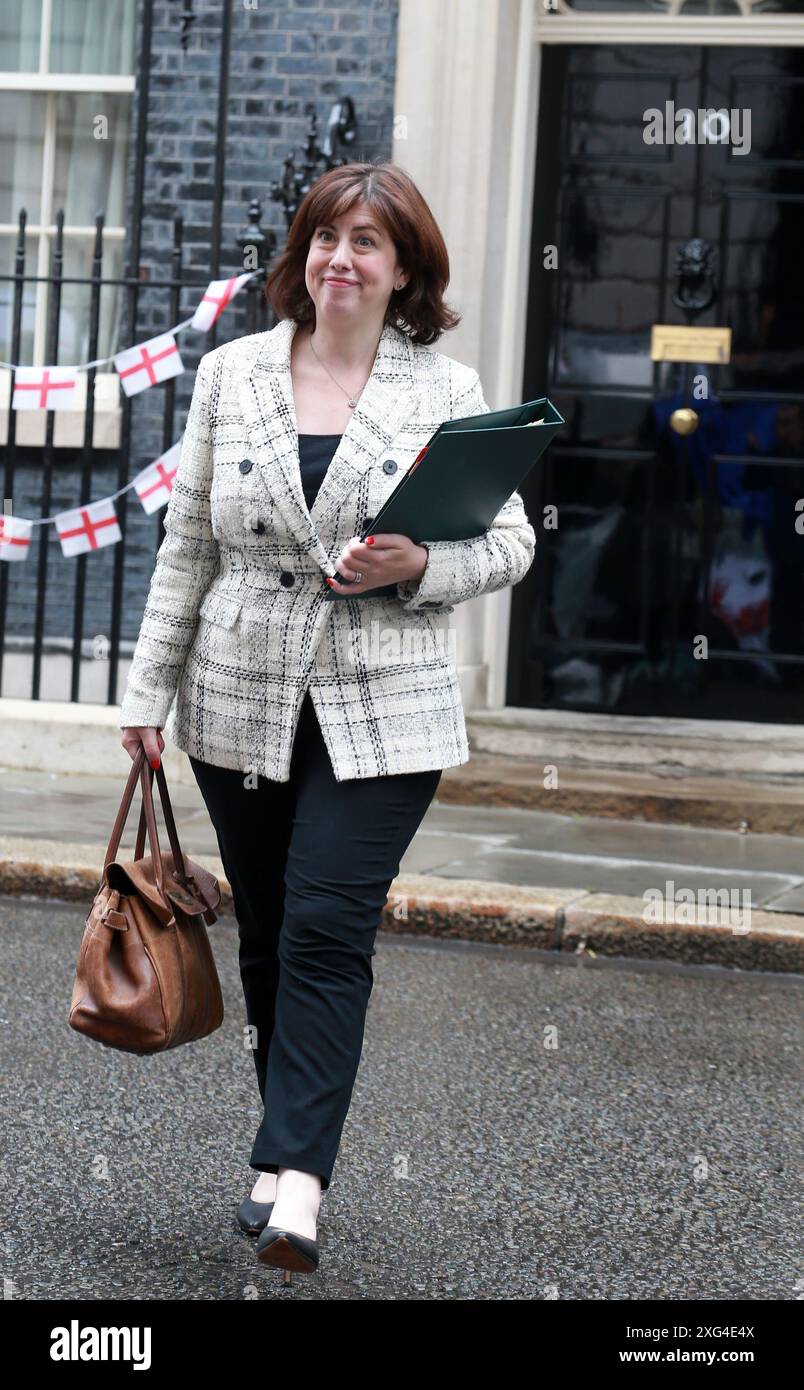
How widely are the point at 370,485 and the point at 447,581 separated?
0.68 feet

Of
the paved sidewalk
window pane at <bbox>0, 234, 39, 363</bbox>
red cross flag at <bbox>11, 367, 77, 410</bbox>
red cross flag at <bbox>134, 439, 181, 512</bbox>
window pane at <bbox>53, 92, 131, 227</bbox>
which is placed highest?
window pane at <bbox>53, 92, 131, 227</bbox>

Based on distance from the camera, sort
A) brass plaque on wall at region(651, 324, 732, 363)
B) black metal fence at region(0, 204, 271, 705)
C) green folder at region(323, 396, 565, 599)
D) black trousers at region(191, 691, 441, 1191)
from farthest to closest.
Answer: brass plaque on wall at region(651, 324, 732, 363) < black metal fence at region(0, 204, 271, 705) < black trousers at region(191, 691, 441, 1191) < green folder at region(323, 396, 565, 599)

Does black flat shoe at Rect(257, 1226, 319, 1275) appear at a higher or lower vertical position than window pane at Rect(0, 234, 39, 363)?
lower

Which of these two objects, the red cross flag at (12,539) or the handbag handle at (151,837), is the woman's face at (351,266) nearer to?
the handbag handle at (151,837)

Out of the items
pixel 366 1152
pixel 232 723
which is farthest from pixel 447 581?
pixel 366 1152

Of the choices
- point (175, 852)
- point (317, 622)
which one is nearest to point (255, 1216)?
point (175, 852)

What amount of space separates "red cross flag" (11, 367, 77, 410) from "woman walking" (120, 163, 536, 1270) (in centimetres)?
461

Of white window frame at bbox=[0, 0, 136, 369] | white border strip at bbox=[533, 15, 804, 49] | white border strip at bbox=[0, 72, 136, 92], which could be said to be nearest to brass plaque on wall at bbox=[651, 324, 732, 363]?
white border strip at bbox=[533, 15, 804, 49]

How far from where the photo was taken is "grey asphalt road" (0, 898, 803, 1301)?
3436 millimetres

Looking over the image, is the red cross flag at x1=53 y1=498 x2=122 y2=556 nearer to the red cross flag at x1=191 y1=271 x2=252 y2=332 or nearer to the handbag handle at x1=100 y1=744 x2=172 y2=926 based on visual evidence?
the red cross flag at x1=191 y1=271 x2=252 y2=332

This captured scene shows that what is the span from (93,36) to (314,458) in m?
6.67

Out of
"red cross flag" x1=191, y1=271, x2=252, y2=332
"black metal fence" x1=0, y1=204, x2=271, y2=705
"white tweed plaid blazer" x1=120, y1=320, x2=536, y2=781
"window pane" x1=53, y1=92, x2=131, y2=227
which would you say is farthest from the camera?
"window pane" x1=53, y1=92, x2=131, y2=227

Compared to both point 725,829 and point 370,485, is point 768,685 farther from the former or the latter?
point 370,485

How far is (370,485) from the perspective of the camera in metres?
3.30
